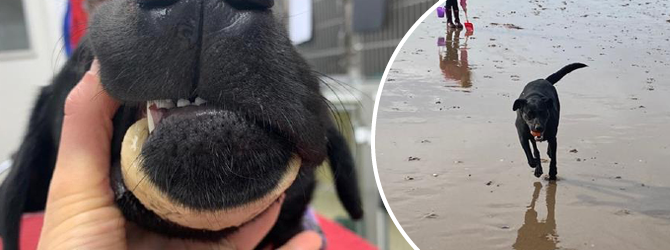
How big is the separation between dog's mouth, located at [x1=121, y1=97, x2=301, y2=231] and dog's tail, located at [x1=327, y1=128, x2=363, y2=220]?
0.31 metres

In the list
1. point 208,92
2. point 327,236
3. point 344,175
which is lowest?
point 327,236

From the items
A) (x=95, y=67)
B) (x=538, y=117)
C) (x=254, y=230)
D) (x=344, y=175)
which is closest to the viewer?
(x=538, y=117)

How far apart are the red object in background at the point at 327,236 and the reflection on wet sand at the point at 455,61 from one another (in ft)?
1.56

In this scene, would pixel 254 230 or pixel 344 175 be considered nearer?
pixel 254 230

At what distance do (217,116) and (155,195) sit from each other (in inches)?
3.1

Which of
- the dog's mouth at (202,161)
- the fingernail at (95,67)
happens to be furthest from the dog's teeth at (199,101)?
the fingernail at (95,67)

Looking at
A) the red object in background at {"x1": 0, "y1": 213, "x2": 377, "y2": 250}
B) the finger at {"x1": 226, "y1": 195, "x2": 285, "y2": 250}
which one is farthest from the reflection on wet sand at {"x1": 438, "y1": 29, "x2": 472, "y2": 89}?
the red object in background at {"x1": 0, "y1": 213, "x2": 377, "y2": 250}

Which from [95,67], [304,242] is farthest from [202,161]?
[304,242]

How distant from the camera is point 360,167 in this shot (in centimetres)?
133

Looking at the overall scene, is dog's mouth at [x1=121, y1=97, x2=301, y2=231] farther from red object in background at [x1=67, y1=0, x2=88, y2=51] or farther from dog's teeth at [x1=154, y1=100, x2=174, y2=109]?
red object in background at [x1=67, y1=0, x2=88, y2=51]

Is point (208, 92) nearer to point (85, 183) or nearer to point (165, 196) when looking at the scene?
point (165, 196)

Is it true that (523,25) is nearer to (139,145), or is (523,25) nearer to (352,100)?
(139,145)

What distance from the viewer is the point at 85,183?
1.76ft

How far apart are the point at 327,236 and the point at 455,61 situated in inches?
28.1
